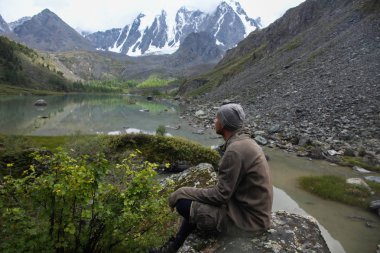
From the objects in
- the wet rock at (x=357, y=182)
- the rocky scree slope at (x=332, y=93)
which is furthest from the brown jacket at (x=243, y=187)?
the rocky scree slope at (x=332, y=93)

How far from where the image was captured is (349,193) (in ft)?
57.2

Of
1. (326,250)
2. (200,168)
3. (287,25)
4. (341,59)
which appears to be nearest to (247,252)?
(326,250)

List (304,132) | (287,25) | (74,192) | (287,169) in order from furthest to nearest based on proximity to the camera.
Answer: (287,25), (304,132), (287,169), (74,192)

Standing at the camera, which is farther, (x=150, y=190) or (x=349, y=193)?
(x=349, y=193)

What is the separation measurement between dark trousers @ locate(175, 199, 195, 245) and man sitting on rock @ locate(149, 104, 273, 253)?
22mm

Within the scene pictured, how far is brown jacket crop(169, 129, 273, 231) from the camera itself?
612 cm

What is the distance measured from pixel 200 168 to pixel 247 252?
21.1 ft

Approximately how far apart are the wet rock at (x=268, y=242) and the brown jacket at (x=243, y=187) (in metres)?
0.27

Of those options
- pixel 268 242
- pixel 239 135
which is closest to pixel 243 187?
pixel 239 135

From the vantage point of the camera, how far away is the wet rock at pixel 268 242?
622 cm

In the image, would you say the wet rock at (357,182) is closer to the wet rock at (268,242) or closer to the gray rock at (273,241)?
the gray rock at (273,241)

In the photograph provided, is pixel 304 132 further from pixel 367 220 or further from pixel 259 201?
pixel 259 201

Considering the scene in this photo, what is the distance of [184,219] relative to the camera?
6.98 m

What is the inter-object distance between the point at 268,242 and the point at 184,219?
191 centimetres
